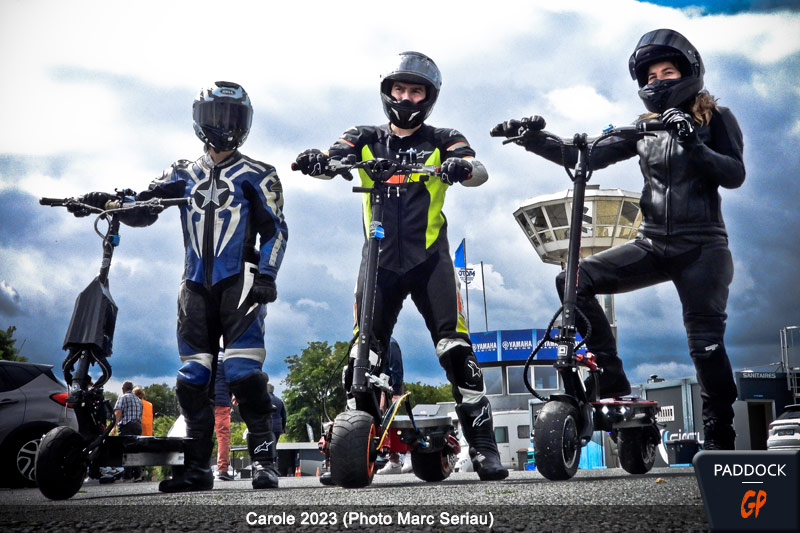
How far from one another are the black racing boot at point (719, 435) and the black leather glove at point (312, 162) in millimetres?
1818

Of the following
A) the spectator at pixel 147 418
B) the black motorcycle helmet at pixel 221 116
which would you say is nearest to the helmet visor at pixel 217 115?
the black motorcycle helmet at pixel 221 116

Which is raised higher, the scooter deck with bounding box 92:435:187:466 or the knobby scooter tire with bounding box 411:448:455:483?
the scooter deck with bounding box 92:435:187:466

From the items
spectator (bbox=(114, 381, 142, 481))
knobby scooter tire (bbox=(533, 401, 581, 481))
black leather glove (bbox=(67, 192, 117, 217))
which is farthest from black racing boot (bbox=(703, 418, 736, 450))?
spectator (bbox=(114, 381, 142, 481))

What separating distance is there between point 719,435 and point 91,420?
2440 mm

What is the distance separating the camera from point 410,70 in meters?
3.46

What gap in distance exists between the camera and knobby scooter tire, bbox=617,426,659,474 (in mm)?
3490

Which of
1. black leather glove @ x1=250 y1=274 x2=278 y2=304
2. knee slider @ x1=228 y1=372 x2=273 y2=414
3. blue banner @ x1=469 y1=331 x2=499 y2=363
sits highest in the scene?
blue banner @ x1=469 y1=331 x2=499 y2=363

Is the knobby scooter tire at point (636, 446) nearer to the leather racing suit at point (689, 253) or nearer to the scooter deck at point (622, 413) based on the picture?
the scooter deck at point (622, 413)

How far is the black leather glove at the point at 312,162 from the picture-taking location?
10.7 feet

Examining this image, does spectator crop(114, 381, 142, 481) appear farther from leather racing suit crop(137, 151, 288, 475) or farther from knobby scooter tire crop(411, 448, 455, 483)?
knobby scooter tire crop(411, 448, 455, 483)

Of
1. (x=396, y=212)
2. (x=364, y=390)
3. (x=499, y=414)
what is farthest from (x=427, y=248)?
(x=499, y=414)

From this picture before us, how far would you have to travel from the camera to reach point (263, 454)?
3.61 m

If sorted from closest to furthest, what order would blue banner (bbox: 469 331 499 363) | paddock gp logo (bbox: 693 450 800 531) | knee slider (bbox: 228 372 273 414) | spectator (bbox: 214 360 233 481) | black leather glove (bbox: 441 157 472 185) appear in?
paddock gp logo (bbox: 693 450 800 531), black leather glove (bbox: 441 157 472 185), knee slider (bbox: 228 372 273 414), spectator (bbox: 214 360 233 481), blue banner (bbox: 469 331 499 363)

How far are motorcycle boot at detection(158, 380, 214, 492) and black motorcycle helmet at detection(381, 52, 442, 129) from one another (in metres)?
1.47
